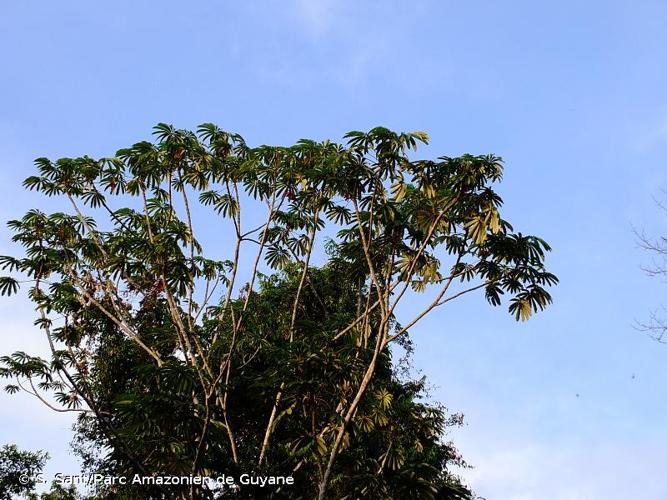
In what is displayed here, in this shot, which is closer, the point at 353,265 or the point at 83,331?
the point at 353,265

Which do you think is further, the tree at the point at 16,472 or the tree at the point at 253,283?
the tree at the point at 16,472

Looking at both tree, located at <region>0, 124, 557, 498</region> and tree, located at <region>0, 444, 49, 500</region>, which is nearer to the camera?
tree, located at <region>0, 124, 557, 498</region>

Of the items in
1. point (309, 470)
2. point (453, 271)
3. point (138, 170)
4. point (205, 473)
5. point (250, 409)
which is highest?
point (138, 170)

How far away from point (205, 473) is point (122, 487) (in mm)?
6150

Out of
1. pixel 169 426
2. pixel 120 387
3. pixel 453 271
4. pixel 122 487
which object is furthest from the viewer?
pixel 120 387

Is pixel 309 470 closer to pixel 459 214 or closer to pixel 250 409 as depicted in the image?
pixel 250 409

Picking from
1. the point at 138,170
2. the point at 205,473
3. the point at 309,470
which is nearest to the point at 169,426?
the point at 205,473

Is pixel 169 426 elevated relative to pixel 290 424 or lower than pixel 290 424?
lower

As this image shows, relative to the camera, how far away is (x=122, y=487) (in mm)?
17109

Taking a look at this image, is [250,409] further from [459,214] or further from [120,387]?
[459,214]

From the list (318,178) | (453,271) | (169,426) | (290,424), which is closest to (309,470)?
(290,424)

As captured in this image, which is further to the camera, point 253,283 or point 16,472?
point 16,472

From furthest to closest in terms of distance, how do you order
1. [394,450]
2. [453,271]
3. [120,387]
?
[120,387], [394,450], [453,271]

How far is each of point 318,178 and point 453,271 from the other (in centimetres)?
289
